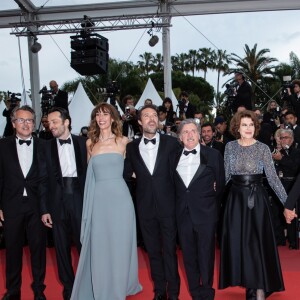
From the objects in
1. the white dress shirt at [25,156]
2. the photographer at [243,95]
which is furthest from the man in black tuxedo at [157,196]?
the photographer at [243,95]

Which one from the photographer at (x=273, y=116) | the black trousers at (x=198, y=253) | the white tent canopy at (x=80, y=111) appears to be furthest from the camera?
the white tent canopy at (x=80, y=111)

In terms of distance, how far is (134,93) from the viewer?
41.8 m

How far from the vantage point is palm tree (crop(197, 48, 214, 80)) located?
60375 mm

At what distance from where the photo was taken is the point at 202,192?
4852 millimetres

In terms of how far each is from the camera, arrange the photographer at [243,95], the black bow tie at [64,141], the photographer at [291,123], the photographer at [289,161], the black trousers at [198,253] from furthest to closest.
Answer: the photographer at [243,95] < the photographer at [291,123] < the photographer at [289,161] < the black bow tie at [64,141] < the black trousers at [198,253]

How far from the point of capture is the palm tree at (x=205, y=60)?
60375 millimetres

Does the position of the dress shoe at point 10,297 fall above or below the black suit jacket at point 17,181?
below

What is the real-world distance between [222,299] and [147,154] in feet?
5.61

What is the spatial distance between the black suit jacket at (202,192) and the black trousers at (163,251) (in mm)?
186

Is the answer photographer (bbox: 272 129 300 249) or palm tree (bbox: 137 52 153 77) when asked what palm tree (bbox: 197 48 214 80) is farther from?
photographer (bbox: 272 129 300 249)

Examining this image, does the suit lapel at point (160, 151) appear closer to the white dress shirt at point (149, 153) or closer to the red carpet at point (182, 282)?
the white dress shirt at point (149, 153)

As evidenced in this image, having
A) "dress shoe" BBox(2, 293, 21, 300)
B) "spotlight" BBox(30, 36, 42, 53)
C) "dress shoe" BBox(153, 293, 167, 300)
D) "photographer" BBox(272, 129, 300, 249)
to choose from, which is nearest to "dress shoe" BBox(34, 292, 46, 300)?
"dress shoe" BBox(2, 293, 21, 300)

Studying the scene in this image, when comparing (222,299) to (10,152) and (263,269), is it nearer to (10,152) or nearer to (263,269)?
(263,269)

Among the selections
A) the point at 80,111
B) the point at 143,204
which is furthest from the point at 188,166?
the point at 80,111
